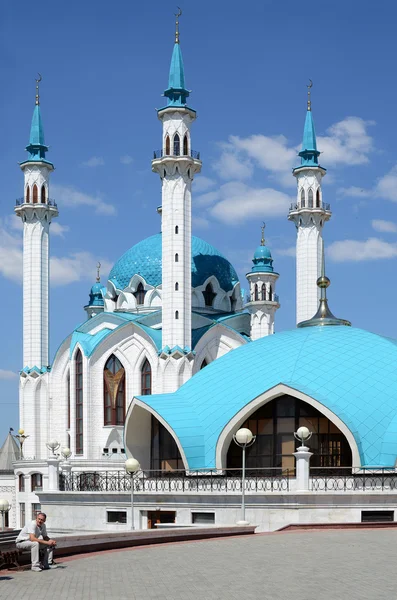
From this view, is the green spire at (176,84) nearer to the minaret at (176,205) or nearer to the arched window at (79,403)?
the minaret at (176,205)

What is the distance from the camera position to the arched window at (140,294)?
194 ft

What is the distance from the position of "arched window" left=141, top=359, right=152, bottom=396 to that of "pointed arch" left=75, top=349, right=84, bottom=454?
3.51 meters

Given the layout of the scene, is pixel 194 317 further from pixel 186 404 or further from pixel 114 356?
pixel 186 404

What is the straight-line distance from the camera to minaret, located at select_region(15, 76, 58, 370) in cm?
5609

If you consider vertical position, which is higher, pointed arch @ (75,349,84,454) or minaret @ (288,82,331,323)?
minaret @ (288,82,331,323)

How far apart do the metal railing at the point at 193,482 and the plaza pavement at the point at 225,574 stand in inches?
364

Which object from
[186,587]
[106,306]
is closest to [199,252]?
[106,306]

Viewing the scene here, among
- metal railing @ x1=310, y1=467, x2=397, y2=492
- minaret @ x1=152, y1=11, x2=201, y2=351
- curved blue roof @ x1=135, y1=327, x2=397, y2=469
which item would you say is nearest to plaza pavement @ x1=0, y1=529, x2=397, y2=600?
metal railing @ x1=310, y1=467, x2=397, y2=492

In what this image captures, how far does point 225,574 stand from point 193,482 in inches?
623

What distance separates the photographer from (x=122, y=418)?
52.6 meters

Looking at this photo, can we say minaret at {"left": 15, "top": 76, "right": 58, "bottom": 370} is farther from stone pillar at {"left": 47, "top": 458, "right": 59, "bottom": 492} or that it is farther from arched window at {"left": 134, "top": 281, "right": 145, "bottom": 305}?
stone pillar at {"left": 47, "top": 458, "right": 59, "bottom": 492}

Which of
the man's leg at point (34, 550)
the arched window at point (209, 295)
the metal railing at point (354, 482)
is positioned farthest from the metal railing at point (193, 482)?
the arched window at point (209, 295)

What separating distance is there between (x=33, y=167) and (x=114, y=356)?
1297 cm

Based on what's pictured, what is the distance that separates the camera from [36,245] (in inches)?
2238
